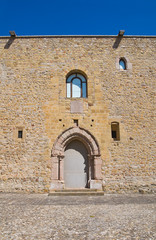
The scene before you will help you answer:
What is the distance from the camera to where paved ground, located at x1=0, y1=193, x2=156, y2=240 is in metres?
3.28

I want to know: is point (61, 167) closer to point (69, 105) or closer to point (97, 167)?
point (97, 167)

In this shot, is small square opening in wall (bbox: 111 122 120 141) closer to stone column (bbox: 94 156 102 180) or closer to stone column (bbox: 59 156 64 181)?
stone column (bbox: 94 156 102 180)

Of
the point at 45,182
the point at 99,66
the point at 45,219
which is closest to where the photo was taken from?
the point at 45,219

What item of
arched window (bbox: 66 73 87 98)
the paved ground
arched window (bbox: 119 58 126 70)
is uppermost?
arched window (bbox: 119 58 126 70)

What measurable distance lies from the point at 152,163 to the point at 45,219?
556 centimetres

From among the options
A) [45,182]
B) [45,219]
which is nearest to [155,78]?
[45,182]

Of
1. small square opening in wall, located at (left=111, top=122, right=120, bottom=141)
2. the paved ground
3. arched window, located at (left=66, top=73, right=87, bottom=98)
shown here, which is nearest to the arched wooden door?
small square opening in wall, located at (left=111, top=122, right=120, bottom=141)

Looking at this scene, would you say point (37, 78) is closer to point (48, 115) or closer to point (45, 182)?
point (48, 115)

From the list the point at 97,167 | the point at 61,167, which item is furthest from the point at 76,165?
the point at 97,167

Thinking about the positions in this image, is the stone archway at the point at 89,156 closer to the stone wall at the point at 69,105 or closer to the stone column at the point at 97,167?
the stone column at the point at 97,167

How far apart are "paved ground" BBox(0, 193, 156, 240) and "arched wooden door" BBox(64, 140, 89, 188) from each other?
2422 millimetres

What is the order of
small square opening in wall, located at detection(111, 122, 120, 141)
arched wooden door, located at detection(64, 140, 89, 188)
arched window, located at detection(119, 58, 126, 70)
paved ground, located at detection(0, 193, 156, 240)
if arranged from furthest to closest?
arched window, located at detection(119, 58, 126, 70) < small square opening in wall, located at detection(111, 122, 120, 141) < arched wooden door, located at detection(64, 140, 89, 188) < paved ground, located at detection(0, 193, 156, 240)

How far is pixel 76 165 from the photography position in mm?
8266

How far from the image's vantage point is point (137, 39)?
9.34m
